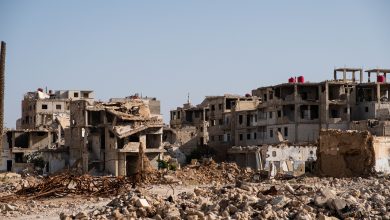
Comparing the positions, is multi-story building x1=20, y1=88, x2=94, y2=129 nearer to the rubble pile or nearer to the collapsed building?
the collapsed building

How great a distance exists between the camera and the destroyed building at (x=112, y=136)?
184 ft

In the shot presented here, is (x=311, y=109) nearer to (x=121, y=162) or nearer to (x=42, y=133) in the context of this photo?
(x=121, y=162)

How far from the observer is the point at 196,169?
4441 centimetres

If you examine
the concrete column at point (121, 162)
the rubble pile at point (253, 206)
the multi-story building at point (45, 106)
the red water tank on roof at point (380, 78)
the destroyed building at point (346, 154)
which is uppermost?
the red water tank on roof at point (380, 78)

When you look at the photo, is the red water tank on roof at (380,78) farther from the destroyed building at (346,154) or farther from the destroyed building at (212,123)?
the destroyed building at (346,154)

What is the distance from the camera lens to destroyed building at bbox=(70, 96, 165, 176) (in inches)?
2213

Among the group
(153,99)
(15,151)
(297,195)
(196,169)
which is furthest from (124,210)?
(153,99)

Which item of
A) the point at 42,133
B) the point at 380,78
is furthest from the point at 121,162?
the point at 380,78

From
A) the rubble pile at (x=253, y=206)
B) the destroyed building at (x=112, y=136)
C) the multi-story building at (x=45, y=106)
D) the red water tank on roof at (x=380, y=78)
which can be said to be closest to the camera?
the rubble pile at (x=253, y=206)

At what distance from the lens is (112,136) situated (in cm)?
5712

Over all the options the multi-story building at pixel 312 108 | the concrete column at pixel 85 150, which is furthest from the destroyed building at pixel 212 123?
the concrete column at pixel 85 150

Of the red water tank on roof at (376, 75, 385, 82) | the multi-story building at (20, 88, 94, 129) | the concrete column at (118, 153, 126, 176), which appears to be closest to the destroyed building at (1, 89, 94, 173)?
the multi-story building at (20, 88, 94, 129)

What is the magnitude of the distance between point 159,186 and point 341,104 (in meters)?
32.2

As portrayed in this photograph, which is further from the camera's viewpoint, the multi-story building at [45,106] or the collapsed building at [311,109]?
the multi-story building at [45,106]
